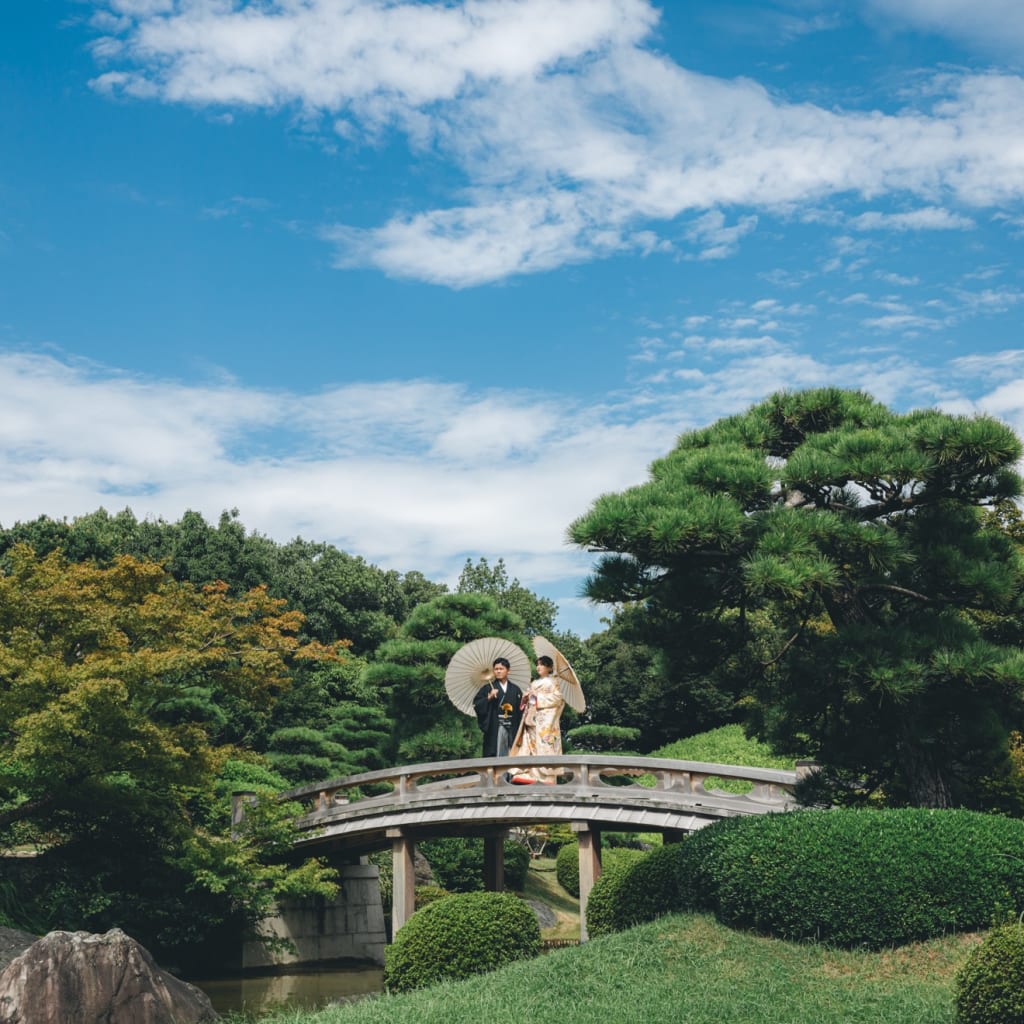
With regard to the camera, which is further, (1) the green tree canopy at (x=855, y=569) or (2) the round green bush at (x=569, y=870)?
(2) the round green bush at (x=569, y=870)

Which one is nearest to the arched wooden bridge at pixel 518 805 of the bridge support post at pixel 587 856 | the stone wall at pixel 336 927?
the bridge support post at pixel 587 856

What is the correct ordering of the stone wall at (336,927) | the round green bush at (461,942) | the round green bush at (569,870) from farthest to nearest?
the round green bush at (569,870), the stone wall at (336,927), the round green bush at (461,942)

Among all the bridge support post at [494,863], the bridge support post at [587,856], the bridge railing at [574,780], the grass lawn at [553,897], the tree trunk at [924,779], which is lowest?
the grass lawn at [553,897]

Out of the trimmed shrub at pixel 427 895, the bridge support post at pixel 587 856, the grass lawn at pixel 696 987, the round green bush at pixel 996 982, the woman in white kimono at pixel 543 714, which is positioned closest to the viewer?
the round green bush at pixel 996 982

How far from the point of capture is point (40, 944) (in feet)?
35.9

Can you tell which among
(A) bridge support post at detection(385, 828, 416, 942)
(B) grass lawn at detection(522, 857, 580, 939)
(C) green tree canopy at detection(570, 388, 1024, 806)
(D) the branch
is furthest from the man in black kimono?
(D) the branch

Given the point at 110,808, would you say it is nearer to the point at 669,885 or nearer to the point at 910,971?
the point at 669,885

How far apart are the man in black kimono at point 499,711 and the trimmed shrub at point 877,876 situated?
8.14 m

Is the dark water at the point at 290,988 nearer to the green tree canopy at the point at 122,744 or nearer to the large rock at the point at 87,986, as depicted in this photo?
the green tree canopy at the point at 122,744

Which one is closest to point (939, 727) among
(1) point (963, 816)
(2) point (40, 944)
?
(1) point (963, 816)

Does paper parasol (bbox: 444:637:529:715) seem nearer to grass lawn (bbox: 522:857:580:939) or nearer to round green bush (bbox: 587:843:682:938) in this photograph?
grass lawn (bbox: 522:857:580:939)

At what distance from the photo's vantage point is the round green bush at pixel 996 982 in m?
7.34

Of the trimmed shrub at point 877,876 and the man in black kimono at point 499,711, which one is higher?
the man in black kimono at point 499,711

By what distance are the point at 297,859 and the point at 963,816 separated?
41.1 feet
